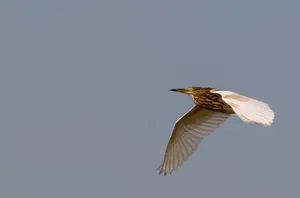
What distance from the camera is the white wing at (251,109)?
17556mm

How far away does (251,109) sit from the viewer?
60.1ft

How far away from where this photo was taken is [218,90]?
22094 millimetres

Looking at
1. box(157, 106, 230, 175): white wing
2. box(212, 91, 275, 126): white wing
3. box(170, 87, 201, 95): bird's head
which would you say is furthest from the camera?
box(157, 106, 230, 175): white wing

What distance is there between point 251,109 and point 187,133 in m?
5.81

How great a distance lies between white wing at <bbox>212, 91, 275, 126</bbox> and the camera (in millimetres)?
17556

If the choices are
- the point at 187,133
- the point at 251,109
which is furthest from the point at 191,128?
the point at 251,109

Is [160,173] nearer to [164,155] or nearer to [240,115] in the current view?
[164,155]

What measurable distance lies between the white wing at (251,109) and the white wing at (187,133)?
3880 millimetres

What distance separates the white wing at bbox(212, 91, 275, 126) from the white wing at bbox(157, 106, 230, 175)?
3.88m

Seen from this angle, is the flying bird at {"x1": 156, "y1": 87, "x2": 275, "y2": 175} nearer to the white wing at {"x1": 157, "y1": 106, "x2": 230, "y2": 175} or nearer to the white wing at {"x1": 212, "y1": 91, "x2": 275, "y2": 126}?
the white wing at {"x1": 157, "y1": 106, "x2": 230, "y2": 175}

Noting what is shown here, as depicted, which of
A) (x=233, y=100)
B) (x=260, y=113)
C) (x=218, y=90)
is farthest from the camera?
(x=218, y=90)

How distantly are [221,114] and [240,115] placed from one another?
226 inches

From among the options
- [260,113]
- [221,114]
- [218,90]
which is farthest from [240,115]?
[221,114]

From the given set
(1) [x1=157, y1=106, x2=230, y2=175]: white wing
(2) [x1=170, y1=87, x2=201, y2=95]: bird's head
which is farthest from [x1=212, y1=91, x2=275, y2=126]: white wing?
(1) [x1=157, y1=106, x2=230, y2=175]: white wing
